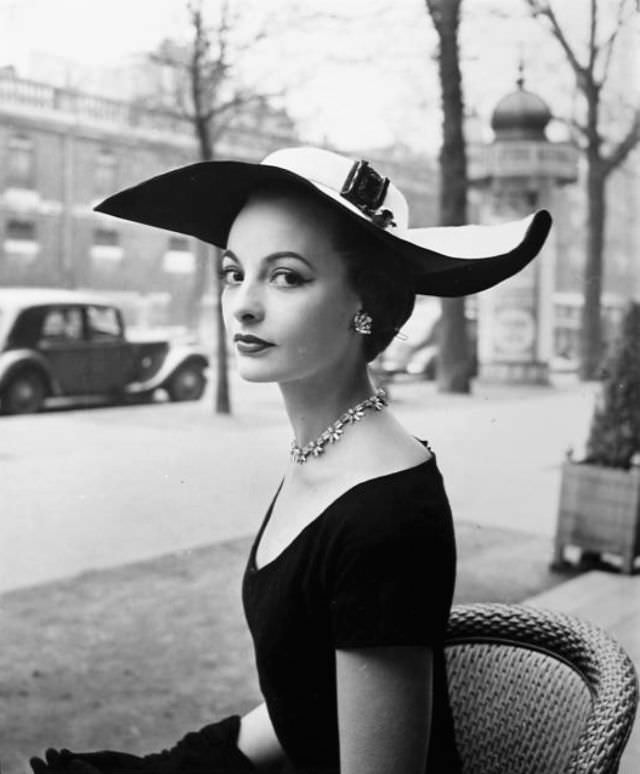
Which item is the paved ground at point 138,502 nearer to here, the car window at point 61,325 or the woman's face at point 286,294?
the car window at point 61,325

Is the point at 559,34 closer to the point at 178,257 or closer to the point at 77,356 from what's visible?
the point at 178,257

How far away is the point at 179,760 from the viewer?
1283mm

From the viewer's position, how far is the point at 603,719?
1.13 meters

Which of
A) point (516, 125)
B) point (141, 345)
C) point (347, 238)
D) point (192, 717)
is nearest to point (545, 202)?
point (516, 125)

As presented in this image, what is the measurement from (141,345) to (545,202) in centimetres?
99

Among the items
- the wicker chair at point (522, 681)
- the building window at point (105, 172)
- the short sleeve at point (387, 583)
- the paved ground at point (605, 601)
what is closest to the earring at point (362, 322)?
the short sleeve at point (387, 583)

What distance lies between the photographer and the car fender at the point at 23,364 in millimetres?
1972

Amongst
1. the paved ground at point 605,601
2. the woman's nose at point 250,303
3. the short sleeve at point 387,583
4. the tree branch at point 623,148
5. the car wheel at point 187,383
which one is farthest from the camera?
the paved ground at point 605,601

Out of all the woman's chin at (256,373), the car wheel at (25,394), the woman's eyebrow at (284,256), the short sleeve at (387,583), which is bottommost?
the short sleeve at (387,583)

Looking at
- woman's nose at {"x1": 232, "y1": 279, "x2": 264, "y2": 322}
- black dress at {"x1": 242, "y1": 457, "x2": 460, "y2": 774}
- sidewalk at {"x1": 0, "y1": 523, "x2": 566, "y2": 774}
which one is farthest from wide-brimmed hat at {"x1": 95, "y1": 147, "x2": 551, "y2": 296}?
sidewalk at {"x1": 0, "y1": 523, "x2": 566, "y2": 774}

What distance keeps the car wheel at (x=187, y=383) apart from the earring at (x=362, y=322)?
1.02 meters

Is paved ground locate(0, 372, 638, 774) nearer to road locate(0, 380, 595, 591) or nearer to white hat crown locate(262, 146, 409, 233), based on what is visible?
road locate(0, 380, 595, 591)

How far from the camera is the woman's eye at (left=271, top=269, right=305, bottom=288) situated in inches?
42.1

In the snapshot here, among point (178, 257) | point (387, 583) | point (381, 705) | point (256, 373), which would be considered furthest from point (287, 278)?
point (178, 257)
